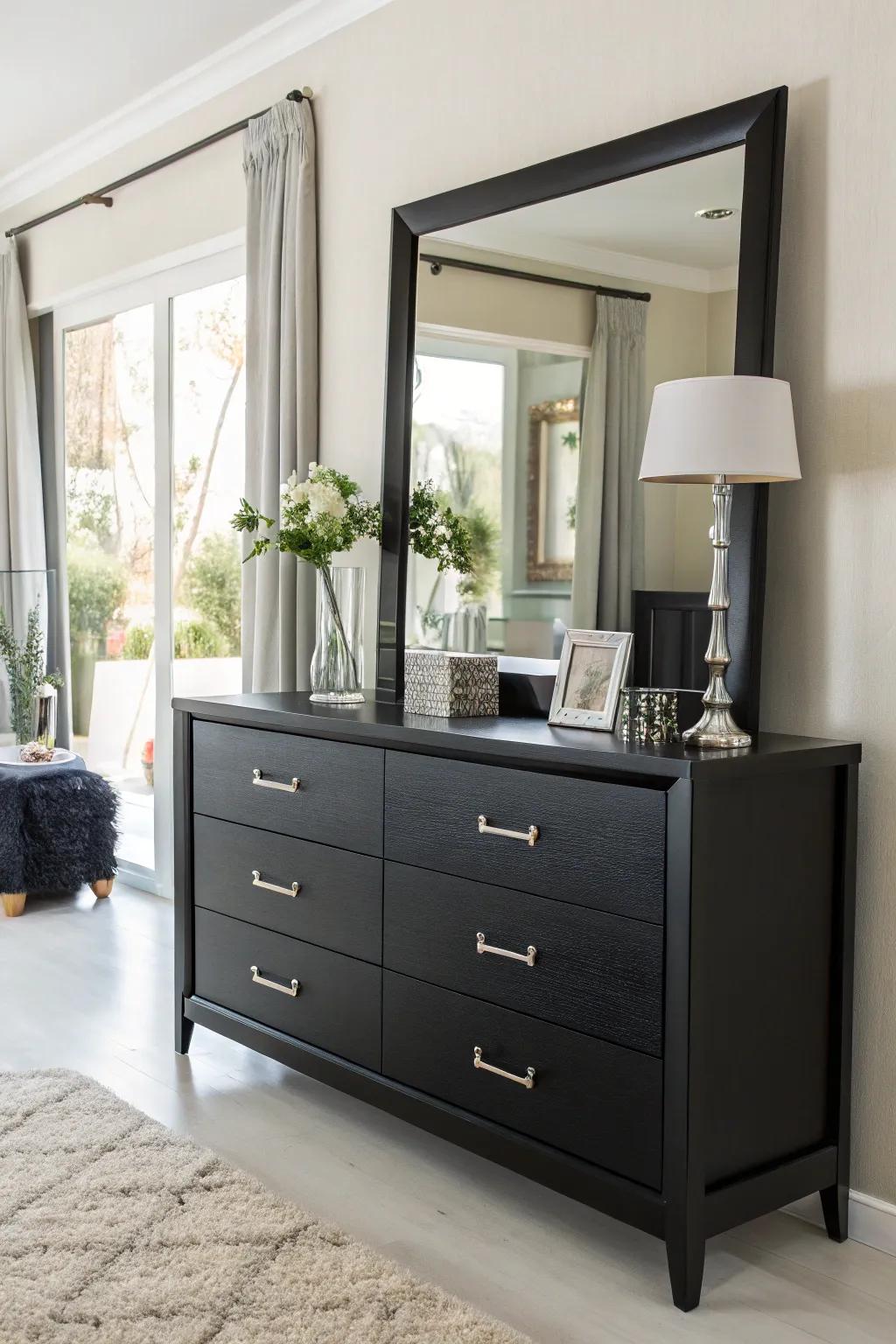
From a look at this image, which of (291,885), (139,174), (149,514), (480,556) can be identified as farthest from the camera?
(149,514)

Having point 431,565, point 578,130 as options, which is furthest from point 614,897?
point 578,130

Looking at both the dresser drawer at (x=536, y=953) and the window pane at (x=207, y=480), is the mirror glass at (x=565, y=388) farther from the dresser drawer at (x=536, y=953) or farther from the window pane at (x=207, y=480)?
the window pane at (x=207, y=480)

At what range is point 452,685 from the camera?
102 inches

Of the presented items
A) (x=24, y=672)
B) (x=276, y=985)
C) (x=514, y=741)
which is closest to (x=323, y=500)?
(x=514, y=741)

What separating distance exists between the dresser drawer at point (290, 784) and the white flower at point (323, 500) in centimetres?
54

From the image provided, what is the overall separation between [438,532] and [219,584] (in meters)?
1.43

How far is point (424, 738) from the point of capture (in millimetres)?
2285

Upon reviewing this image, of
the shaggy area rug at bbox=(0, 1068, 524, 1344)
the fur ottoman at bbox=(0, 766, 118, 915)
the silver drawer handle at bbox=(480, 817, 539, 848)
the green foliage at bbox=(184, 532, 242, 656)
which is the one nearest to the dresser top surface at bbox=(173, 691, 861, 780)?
the silver drawer handle at bbox=(480, 817, 539, 848)

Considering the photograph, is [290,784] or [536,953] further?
[290,784]

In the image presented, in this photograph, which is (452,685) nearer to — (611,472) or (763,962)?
(611,472)

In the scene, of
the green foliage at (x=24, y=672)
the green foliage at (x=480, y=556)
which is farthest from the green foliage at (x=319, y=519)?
the green foliage at (x=24, y=672)

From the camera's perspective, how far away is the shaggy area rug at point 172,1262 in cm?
181

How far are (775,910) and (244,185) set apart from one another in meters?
2.77

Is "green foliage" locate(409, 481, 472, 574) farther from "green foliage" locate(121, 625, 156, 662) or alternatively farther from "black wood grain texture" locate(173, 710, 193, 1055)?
"green foliage" locate(121, 625, 156, 662)
